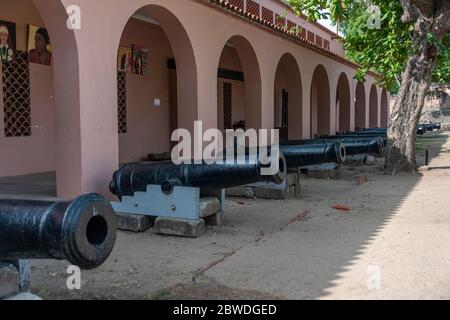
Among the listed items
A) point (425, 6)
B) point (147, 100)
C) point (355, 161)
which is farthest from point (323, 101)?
point (147, 100)

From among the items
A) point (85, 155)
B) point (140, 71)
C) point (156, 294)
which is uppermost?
point (140, 71)

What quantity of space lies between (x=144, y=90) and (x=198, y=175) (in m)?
6.11

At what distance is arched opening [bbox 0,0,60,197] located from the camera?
8.23m

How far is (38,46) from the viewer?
29.2 ft

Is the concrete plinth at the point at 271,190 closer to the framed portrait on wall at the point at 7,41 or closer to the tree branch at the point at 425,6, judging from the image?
the framed portrait on wall at the point at 7,41

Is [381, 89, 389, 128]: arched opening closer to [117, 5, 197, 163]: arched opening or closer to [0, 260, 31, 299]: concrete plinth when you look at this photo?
[117, 5, 197, 163]: arched opening

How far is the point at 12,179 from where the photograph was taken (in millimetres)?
7980

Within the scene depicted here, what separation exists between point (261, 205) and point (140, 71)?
4903mm

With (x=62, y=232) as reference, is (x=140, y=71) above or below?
above

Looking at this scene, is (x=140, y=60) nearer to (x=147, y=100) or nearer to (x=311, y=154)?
(x=147, y=100)

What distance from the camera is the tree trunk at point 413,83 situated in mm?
10820

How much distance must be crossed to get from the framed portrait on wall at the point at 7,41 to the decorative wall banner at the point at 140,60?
3.05m
